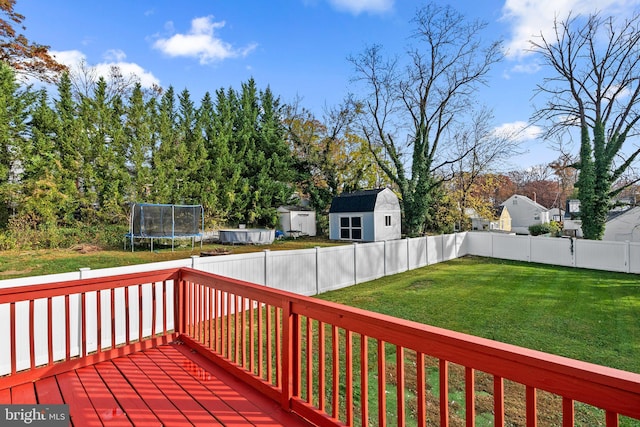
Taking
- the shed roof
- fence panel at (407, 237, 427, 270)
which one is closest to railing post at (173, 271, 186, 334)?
fence panel at (407, 237, 427, 270)

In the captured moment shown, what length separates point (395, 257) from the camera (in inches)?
415

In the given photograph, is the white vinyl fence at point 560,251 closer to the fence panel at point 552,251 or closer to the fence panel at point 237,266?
the fence panel at point 552,251

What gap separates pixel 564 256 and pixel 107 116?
66.3ft

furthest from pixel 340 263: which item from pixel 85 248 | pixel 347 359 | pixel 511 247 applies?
pixel 85 248

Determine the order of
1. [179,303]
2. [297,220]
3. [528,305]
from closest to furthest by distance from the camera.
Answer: [179,303] < [528,305] < [297,220]

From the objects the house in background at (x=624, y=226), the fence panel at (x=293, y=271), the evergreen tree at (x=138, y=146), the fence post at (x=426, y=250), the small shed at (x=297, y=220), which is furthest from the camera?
the small shed at (x=297, y=220)

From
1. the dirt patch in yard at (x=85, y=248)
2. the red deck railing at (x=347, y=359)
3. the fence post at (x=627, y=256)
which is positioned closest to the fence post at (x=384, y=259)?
the red deck railing at (x=347, y=359)

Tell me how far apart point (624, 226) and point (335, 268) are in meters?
23.2

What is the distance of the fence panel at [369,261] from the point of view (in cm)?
902

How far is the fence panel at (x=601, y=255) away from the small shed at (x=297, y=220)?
46.9ft

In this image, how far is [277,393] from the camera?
236 cm

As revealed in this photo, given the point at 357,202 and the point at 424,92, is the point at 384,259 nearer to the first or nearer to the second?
the point at 357,202

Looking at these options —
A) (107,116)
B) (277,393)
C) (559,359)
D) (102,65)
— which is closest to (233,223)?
(107,116)

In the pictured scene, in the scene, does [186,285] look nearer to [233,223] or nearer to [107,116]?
[107,116]
